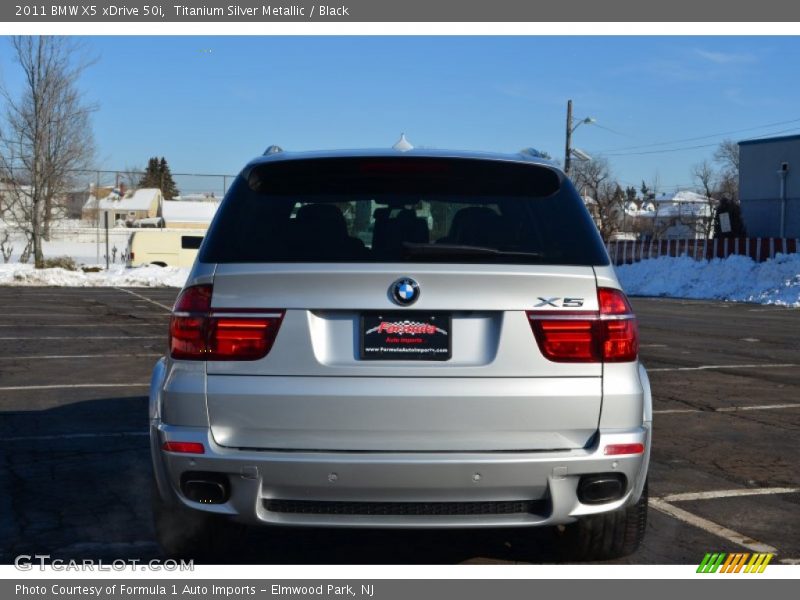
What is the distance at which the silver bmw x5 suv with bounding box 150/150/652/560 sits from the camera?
3797 mm

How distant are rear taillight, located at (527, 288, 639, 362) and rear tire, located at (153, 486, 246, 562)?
1496mm

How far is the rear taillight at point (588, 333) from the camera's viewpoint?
3887 millimetres

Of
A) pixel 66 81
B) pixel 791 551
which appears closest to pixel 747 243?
pixel 66 81

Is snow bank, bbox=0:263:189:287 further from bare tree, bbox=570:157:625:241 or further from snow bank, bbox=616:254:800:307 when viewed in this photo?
bare tree, bbox=570:157:625:241

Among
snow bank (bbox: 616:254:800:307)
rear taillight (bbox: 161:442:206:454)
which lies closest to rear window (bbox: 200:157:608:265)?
rear taillight (bbox: 161:442:206:454)

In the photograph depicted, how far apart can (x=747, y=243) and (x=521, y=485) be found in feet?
109

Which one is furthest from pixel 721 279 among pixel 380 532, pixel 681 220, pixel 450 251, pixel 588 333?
pixel 681 220

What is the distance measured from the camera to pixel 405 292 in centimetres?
383

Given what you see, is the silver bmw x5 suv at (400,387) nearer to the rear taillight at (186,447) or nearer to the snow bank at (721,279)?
the rear taillight at (186,447)

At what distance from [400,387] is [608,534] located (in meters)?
1.23

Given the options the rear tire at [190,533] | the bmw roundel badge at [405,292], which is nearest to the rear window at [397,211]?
the bmw roundel badge at [405,292]

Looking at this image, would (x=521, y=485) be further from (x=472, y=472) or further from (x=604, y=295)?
(x=604, y=295)

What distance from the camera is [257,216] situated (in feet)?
13.7

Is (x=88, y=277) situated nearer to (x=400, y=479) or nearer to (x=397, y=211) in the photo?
(x=397, y=211)
